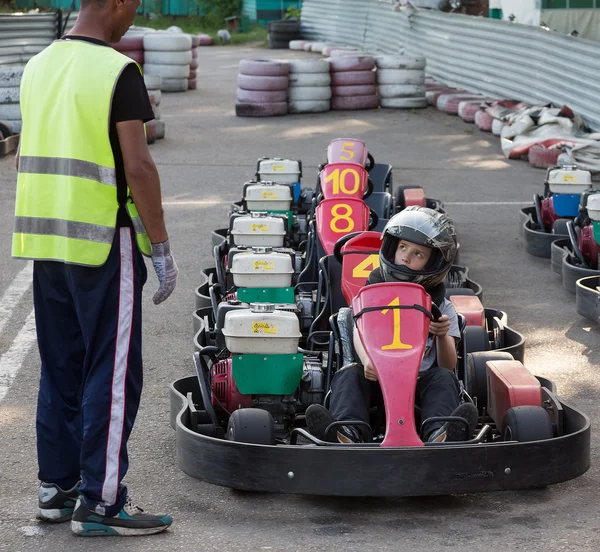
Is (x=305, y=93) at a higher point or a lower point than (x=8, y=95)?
lower

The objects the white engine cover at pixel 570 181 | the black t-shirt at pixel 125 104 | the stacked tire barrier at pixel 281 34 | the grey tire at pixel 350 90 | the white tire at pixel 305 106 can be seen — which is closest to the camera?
the black t-shirt at pixel 125 104

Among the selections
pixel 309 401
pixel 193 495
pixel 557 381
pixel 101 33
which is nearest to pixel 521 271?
pixel 557 381

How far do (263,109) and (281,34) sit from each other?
12960 millimetres

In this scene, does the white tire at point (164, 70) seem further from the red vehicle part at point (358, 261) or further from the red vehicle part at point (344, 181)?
the red vehicle part at point (358, 261)

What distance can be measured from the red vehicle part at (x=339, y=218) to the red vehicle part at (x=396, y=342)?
80.8 inches

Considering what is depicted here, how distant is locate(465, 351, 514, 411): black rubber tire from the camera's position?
444cm

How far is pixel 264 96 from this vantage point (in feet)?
49.7

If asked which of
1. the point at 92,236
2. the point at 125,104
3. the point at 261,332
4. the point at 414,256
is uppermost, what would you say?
the point at 125,104

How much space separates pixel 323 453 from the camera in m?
3.54

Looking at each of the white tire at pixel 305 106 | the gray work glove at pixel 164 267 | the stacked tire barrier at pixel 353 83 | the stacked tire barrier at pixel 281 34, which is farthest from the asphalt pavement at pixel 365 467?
the stacked tire barrier at pixel 281 34

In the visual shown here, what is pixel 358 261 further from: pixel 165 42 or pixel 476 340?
pixel 165 42

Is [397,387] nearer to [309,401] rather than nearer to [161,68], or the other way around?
[309,401]

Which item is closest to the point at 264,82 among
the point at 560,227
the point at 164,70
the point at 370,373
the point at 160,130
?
the point at 160,130

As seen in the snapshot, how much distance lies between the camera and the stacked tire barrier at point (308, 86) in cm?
1516
